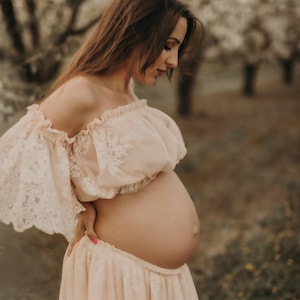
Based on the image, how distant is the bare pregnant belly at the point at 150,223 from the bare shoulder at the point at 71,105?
32cm

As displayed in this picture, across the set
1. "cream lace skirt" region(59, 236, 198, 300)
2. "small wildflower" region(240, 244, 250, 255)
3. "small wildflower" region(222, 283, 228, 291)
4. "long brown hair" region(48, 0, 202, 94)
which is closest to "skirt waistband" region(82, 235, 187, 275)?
"cream lace skirt" region(59, 236, 198, 300)

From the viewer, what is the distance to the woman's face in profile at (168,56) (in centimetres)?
196

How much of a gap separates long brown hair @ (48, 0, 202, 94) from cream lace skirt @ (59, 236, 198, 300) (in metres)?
0.65

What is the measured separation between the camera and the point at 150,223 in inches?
76.3

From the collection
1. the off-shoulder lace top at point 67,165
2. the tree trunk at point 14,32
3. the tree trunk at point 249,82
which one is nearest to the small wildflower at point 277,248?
the tree trunk at point 14,32

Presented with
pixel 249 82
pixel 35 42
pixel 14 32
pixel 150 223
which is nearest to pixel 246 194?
pixel 35 42

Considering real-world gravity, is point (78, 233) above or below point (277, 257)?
above

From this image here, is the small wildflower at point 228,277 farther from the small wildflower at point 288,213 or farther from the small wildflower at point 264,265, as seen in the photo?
the small wildflower at point 288,213

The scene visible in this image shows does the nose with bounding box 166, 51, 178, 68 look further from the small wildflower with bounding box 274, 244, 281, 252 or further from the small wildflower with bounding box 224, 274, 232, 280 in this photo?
the small wildflower with bounding box 274, 244, 281, 252

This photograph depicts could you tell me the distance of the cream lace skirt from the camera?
6.25ft

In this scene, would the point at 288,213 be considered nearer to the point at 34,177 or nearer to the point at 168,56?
the point at 168,56

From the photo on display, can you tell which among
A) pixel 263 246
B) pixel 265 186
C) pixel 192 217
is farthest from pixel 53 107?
pixel 265 186

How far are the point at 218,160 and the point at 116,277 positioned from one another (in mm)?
8340

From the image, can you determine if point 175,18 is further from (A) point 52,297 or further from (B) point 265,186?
(B) point 265,186
